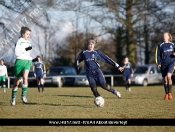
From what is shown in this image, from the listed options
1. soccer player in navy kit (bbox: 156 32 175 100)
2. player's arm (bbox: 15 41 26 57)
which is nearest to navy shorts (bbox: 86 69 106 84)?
player's arm (bbox: 15 41 26 57)

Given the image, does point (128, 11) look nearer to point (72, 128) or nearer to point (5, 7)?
point (5, 7)

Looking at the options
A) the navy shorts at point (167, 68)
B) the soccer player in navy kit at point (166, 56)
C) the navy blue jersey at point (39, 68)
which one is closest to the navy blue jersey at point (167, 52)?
the soccer player in navy kit at point (166, 56)

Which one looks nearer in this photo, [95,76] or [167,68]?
[95,76]

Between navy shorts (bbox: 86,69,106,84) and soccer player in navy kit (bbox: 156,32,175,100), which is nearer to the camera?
navy shorts (bbox: 86,69,106,84)

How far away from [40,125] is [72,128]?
651 mm

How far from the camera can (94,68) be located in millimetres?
11602

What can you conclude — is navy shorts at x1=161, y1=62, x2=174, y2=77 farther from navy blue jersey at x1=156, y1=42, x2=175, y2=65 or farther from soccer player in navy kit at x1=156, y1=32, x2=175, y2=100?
navy blue jersey at x1=156, y1=42, x2=175, y2=65

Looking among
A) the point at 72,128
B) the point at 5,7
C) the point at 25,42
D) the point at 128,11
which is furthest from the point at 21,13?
the point at 72,128

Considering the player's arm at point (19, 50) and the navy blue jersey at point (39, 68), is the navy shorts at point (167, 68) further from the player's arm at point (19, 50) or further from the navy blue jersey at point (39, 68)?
the navy blue jersey at point (39, 68)

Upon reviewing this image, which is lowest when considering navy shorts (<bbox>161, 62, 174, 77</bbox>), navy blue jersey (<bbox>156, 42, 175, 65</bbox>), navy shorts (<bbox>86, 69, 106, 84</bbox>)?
navy shorts (<bbox>86, 69, 106, 84</bbox>)

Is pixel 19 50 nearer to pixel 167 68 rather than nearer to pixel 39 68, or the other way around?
pixel 167 68

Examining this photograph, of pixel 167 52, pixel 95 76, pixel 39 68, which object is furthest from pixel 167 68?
pixel 39 68

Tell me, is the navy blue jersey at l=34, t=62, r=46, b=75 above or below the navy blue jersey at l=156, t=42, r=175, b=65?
below

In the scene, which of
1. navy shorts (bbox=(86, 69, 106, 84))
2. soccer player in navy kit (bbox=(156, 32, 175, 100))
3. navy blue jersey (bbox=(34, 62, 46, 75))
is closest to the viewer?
navy shorts (bbox=(86, 69, 106, 84))
